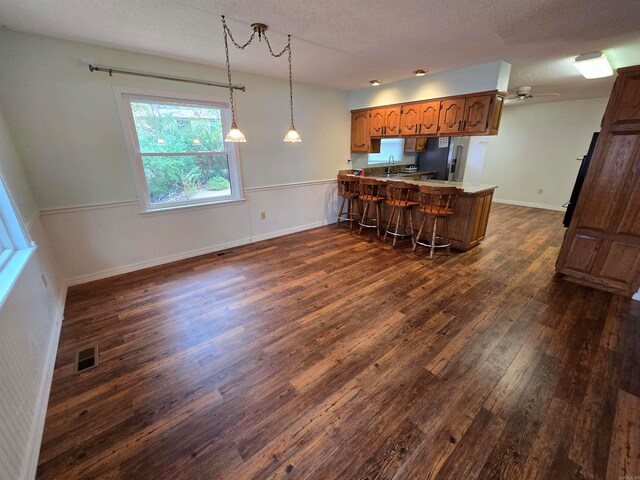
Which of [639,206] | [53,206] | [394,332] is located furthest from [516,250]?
[53,206]

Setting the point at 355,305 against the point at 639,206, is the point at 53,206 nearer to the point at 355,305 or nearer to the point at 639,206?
the point at 355,305

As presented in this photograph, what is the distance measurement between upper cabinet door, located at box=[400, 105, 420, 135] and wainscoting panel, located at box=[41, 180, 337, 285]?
1.70 meters

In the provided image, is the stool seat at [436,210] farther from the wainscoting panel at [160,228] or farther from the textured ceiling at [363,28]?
the wainscoting panel at [160,228]

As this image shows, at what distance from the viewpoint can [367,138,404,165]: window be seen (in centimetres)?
591

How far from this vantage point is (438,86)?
3826 mm

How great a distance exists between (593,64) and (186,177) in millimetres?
5135

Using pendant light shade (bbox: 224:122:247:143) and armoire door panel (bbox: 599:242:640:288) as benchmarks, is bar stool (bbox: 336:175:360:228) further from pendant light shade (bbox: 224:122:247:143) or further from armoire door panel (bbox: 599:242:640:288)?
armoire door panel (bbox: 599:242:640:288)

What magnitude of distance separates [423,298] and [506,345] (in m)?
0.78

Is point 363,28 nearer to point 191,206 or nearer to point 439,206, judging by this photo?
point 439,206

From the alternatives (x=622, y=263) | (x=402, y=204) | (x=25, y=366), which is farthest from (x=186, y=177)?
(x=622, y=263)

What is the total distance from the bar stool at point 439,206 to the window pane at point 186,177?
2.90 m

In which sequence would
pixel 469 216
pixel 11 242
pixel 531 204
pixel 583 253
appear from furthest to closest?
pixel 531 204 < pixel 469 216 < pixel 583 253 < pixel 11 242

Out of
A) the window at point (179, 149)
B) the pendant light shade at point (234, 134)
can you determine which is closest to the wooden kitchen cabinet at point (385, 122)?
the window at point (179, 149)

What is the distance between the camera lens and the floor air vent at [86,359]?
189 centimetres
